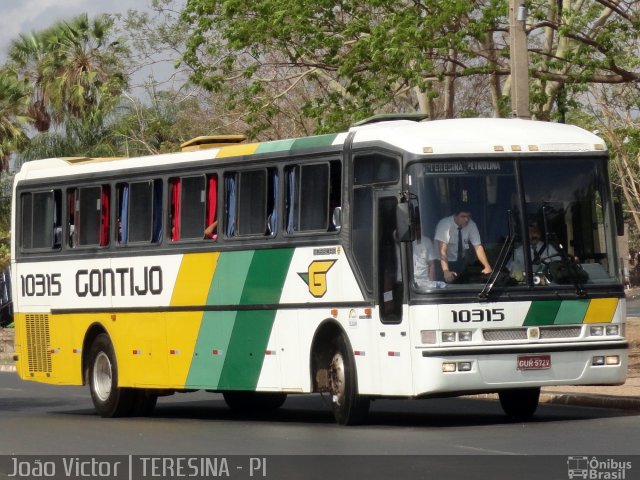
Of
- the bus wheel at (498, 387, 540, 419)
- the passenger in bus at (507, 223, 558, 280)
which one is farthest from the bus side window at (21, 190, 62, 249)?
the passenger in bus at (507, 223, 558, 280)

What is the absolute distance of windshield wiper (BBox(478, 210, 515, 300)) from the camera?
15828 mm

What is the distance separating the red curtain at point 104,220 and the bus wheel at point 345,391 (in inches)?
204

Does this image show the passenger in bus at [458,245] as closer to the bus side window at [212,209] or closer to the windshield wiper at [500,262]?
the windshield wiper at [500,262]

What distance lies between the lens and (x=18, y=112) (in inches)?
1981

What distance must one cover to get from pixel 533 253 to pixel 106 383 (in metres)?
7.22

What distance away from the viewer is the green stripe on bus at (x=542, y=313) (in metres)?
16.0

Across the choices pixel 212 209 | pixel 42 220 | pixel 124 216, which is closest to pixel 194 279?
pixel 212 209

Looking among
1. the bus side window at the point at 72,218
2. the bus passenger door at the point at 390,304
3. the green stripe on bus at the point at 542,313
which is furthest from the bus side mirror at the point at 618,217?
the bus side window at the point at 72,218

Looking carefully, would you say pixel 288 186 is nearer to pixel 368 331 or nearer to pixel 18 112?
pixel 368 331

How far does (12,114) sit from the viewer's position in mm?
50062

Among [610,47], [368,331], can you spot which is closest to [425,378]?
[368,331]

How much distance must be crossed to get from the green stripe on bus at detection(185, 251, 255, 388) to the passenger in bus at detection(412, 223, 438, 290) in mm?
2903

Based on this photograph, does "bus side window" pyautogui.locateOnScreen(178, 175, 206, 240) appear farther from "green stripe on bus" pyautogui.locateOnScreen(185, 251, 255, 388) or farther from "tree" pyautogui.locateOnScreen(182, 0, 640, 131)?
"tree" pyautogui.locateOnScreen(182, 0, 640, 131)

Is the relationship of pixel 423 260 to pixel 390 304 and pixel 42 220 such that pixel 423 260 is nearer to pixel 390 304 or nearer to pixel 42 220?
pixel 390 304
